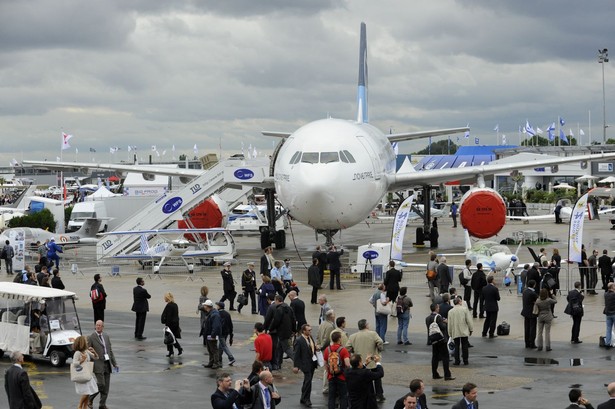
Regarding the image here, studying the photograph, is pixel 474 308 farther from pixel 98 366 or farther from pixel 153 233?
pixel 153 233

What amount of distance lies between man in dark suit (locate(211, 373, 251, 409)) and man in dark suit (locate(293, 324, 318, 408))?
341 cm

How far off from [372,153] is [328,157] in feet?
9.44

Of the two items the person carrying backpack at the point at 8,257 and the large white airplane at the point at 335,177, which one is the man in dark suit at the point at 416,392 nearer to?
the large white airplane at the point at 335,177

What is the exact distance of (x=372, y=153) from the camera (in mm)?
36156

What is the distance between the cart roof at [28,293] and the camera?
19.5m

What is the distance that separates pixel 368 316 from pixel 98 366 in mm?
10339

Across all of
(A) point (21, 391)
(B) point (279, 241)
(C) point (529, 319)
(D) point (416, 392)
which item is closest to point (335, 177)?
(B) point (279, 241)

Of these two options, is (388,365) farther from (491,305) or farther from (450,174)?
(450,174)

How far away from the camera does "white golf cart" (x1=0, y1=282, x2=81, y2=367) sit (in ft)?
63.6

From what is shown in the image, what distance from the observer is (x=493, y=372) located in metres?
18.1

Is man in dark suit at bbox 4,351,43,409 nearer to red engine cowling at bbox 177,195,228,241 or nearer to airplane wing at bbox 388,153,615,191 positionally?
airplane wing at bbox 388,153,615,191

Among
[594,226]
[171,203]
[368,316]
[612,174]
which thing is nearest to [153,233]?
[171,203]

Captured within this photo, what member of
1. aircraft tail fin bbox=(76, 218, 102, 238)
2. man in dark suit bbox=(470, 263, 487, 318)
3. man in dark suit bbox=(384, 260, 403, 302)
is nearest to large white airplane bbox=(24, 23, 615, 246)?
man in dark suit bbox=(384, 260, 403, 302)

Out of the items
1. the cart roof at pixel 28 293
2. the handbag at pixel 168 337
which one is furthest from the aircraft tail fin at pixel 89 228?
the handbag at pixel 168 337
